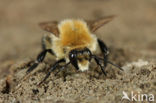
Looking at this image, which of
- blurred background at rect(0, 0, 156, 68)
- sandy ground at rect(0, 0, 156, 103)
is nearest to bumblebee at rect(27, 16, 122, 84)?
sandy ground at rect(0, 0, 156, 103)

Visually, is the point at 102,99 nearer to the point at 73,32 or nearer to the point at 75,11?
the point at 73,32

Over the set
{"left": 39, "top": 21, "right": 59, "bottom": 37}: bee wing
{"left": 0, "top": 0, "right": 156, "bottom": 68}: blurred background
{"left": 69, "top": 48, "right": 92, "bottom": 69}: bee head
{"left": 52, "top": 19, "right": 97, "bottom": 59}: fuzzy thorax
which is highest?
{"left": 0, "top": 0, "right": 156, "bottom": 68}: blurred background

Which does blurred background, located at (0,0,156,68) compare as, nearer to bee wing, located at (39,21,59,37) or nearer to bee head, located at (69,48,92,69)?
bee wing, located at (39,21,59,37)

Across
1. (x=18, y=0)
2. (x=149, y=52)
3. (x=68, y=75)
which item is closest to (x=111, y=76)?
(x=68, y=75)

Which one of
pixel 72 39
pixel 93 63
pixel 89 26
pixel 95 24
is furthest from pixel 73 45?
pixel 95 24

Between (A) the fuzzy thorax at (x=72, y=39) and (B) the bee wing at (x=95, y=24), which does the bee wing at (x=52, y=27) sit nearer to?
(A) the fuzzy thorax at (x=72, y=39)

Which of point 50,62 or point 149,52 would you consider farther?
point 149,52
